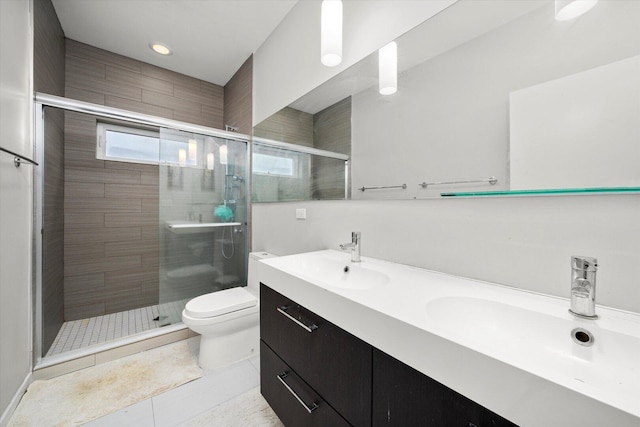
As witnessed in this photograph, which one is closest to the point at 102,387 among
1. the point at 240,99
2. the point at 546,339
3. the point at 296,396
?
the point at 296,396

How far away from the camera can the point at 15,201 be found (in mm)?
1322

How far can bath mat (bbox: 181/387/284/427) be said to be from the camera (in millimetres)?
1234

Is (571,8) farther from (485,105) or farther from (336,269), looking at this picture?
(336,269)

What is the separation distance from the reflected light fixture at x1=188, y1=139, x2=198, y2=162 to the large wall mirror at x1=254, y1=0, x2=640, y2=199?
1.51m

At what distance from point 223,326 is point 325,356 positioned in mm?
1070

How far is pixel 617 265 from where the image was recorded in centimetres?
67

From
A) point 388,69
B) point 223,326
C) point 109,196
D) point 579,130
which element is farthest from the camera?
point 109,196

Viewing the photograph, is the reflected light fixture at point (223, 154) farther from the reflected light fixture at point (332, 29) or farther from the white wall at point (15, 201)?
the reflected light fixture at point (332, 29)

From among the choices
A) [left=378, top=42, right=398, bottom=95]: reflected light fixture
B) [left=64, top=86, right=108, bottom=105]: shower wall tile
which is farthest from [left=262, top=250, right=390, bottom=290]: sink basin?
[left=64, top=86, right=108, bottom=105]: shower wall tile

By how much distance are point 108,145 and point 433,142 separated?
9.38 ft

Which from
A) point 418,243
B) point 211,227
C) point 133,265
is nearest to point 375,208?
point 418,243

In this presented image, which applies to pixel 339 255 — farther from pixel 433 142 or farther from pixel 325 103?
pixel 325 103

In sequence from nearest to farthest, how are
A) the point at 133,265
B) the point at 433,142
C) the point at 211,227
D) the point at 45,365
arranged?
1. the point at 433,142
2. the point at 45,365
3. the point at 211,227
4. the point at 133,265

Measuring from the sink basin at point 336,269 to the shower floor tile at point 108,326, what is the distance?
1.47m
